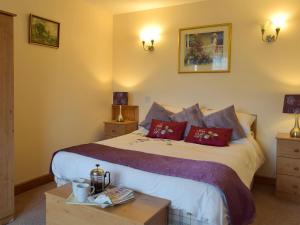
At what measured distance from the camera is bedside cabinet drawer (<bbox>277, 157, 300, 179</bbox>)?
3.04 m

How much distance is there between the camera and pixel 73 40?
3.87m

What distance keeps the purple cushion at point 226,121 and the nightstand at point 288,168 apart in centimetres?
45

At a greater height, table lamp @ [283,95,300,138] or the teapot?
table lamp @ [283,95,300,138]

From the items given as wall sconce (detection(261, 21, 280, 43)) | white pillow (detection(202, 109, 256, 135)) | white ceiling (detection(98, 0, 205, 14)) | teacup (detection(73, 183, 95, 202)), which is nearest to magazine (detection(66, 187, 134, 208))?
teacup (detection(73, 183, 95, 202))

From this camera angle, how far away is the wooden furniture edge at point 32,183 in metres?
3.19

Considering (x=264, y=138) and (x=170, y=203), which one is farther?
(x=264, y=138)

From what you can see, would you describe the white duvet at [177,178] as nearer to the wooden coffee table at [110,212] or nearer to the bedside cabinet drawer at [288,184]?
the wooden coffee table at [110,212]

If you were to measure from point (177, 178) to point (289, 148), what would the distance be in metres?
1.75

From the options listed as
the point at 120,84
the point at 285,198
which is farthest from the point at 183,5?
the point at 285,198

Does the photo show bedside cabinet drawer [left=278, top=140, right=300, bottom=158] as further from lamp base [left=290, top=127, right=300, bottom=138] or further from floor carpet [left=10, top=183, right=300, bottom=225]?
floor carpet [left=10, top=183, right=300, bottom=225]

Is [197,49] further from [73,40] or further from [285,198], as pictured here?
[285,198]

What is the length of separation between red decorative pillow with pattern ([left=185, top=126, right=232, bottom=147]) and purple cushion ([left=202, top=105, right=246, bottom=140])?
97mm

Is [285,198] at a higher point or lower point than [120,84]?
lower

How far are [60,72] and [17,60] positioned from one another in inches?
25.5
